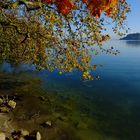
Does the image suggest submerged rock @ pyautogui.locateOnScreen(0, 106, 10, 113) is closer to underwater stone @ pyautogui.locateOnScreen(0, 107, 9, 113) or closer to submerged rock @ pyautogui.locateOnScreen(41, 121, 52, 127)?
underwater stone @ pyautogui.locateOnScreen(0, 107, 9, 113)

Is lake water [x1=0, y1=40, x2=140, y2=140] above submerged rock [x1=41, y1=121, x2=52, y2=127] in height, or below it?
below

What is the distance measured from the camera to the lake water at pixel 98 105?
117 feet

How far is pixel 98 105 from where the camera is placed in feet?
155

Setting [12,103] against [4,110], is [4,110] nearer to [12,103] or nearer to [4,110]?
[4,110]

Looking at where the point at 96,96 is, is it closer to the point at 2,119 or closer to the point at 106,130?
the point at 106,130

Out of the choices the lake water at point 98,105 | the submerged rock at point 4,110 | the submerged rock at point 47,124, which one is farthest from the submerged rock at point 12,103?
the submerged rock at point 47,124

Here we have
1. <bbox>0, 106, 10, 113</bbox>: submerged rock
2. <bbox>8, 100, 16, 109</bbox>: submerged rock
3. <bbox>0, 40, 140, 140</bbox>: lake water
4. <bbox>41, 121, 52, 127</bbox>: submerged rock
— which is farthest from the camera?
<bbox>8, 100, 16, 109</bbox>: submerged rock

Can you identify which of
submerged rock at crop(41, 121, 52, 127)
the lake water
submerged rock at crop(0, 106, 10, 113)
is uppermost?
submerged rock at crop(0, 106, 10, 113)

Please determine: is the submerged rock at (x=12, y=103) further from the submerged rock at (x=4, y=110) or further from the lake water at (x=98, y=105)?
the lake water at (x=98, y=105)

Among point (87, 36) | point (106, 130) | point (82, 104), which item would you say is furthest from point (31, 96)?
point (87, 36)

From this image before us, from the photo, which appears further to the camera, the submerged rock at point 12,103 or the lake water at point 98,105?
the submerged rock at point 12,103

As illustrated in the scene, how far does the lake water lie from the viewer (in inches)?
1410

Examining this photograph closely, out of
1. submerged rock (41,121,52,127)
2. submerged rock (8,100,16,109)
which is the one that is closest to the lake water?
submerged rock (41,121,52,127)

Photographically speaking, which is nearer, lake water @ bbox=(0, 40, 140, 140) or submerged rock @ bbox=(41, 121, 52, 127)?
lake water @ bbox=(0, 40, 140, 140)
